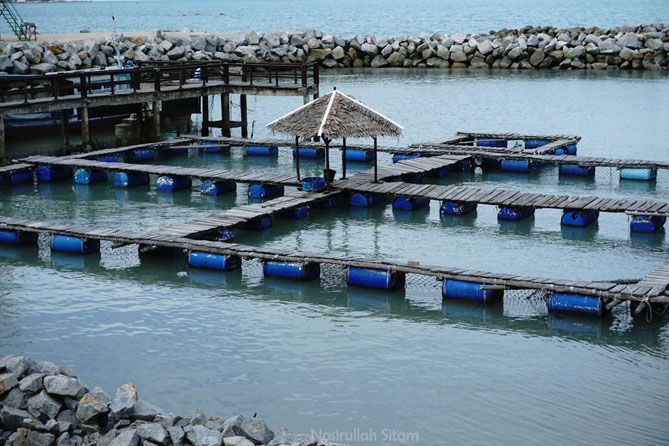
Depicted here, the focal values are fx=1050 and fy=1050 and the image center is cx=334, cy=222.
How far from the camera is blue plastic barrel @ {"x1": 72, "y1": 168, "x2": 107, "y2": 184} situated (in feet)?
94.4

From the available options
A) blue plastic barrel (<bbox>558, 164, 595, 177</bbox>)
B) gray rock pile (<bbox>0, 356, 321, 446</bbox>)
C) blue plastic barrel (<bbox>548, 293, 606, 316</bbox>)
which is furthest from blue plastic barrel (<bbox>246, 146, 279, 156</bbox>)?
gray rock pile (<bbox>0, 356, 321, 446</bbox>)

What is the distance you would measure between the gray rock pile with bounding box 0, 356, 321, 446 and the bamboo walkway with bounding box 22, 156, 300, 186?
13.9 m

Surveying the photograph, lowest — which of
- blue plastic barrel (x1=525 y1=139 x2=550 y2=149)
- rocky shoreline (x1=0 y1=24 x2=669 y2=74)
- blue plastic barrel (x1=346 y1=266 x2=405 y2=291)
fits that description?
blue plastic barrel (x1=346 y1=266 x2=405 y2=291)

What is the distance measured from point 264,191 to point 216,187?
1575 millimetres

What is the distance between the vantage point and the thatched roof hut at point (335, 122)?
78.6ft

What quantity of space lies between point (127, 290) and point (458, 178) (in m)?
12.7

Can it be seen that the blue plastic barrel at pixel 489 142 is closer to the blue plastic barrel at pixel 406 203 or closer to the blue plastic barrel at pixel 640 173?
the blue plastic barrel at pixel 640 173

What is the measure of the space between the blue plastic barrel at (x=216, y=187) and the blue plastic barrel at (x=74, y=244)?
6052 mm

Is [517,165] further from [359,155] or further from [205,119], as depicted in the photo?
[205,119]

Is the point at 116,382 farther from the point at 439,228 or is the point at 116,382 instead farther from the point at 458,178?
the point at 458,178

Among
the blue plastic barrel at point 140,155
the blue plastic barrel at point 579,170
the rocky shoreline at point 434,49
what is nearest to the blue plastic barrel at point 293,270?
the blue plastic barrel at point 579,170

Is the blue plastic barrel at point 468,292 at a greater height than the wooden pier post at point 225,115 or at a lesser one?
lesser

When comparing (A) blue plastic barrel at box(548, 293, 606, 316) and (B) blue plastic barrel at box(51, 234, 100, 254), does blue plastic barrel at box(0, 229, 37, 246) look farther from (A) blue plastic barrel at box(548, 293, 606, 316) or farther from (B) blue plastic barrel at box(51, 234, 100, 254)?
(A) blue plastic barrel at box(548, 293, 606, 316)

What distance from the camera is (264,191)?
26.1 meters
